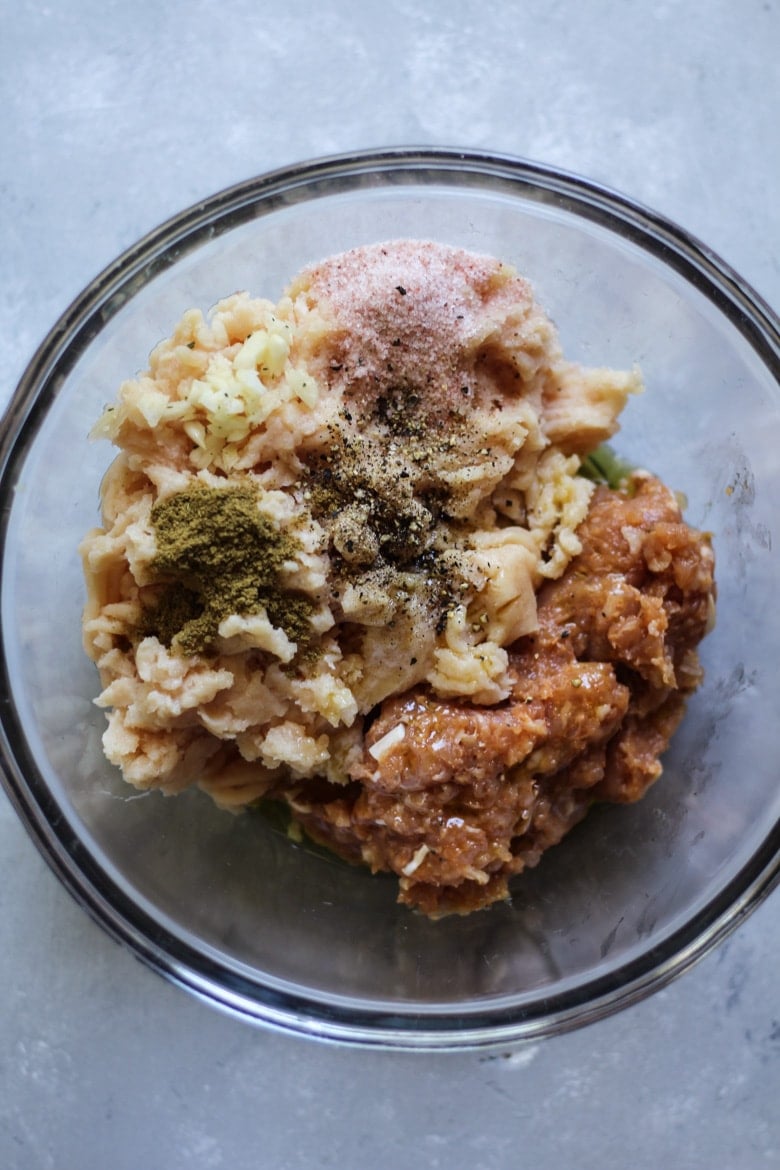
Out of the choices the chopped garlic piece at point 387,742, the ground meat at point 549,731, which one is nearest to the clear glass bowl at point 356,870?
the ground meat at point 549,731

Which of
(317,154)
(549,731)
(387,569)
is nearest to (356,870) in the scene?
(549,731)

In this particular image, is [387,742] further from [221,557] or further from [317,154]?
[317,154]

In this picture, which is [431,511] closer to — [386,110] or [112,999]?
[386,110]

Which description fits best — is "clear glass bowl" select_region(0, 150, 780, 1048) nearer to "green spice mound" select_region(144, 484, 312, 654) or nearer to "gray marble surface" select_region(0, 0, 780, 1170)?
"gray marble surface" select_region(0, 0, 780, 1170)

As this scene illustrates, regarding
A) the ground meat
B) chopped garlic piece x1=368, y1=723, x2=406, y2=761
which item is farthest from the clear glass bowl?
chopped garlic piece x1=368, y1=723, x2=406, y2=761

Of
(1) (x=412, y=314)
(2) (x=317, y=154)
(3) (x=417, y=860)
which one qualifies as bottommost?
(3) (x=417, y=860)
